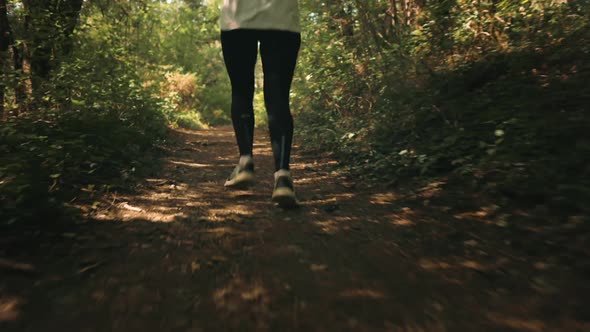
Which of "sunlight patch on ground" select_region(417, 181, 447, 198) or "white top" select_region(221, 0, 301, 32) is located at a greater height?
"white top" select_region(221, 0, 301, 32)

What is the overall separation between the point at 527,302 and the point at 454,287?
10.1 inches

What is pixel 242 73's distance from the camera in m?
2.98

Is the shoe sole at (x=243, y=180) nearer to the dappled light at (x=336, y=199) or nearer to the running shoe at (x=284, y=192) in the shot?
the dappled light at (x=336, y=199)

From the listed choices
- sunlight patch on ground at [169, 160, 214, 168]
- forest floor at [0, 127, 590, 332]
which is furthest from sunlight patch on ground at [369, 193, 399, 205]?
sunlight patch on ground at [169, 160, 214, 168]

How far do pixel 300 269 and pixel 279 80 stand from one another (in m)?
1.58

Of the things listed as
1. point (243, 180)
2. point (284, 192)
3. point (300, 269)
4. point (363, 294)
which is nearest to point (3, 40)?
point (243, 180)

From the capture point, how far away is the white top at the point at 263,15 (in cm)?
267

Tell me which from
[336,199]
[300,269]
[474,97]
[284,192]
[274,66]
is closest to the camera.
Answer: [300,269]

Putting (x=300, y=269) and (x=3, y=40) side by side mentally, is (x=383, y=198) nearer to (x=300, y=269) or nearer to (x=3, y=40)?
(x=300, y=269)

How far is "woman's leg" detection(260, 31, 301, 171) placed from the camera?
273cm

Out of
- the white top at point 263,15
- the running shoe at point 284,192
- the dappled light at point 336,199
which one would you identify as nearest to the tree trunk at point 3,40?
the dappled light at point 336,199

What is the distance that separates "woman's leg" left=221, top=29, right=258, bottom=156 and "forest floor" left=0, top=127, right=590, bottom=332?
66cm

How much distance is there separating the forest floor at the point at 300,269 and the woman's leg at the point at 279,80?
484 millimetres

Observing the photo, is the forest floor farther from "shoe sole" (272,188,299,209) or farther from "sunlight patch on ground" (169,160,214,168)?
"sunlight patch on ground" (169,160,214,168)
